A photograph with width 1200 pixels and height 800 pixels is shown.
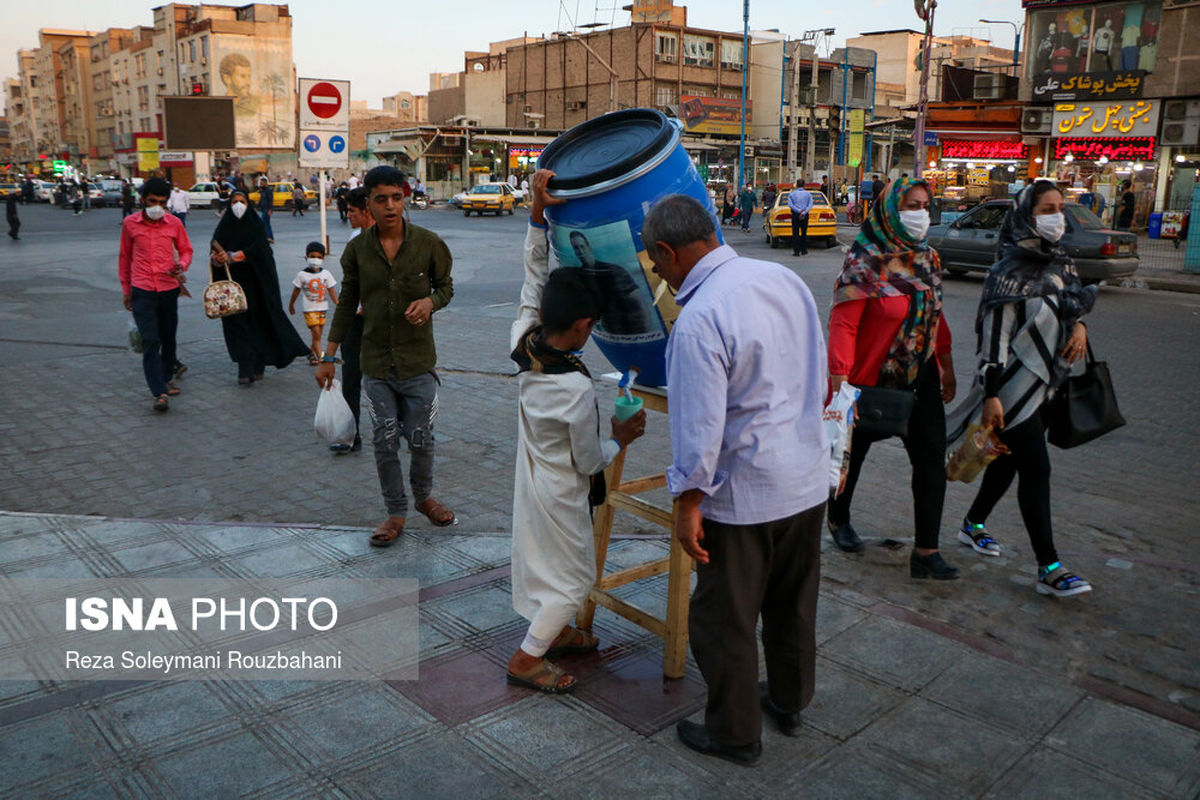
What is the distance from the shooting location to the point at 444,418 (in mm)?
7418

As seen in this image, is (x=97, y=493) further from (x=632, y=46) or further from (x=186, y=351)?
(x=632, y=46)

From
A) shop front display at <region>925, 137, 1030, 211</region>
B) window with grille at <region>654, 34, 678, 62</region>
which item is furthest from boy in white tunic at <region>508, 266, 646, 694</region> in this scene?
window with grille at <region>654, 34, 678, 62</region>

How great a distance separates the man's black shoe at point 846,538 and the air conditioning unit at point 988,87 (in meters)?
35.8

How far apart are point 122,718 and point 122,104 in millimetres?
102898

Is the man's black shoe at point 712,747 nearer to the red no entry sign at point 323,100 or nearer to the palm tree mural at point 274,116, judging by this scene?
the red no entry sign at point 323,100

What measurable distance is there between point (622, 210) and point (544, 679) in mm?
1644

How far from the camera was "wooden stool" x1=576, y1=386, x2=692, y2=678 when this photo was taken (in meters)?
3.32

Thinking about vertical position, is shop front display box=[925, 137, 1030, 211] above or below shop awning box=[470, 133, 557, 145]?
below

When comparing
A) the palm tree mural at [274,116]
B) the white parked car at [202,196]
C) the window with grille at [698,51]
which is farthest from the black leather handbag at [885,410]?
the palm tree mural at [274,116]

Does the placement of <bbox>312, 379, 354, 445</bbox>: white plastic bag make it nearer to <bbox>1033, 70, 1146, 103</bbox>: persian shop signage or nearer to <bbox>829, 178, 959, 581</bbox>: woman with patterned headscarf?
<bbox>829, 178, 959, 581</bbox>: woman with patterned headscarf

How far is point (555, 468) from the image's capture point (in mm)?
3254

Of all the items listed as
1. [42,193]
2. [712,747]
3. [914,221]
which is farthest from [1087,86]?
[42,193]

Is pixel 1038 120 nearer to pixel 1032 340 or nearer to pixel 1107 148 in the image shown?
pixel 1107 148

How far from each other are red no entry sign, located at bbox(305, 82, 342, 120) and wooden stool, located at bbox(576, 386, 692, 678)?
8507mm
